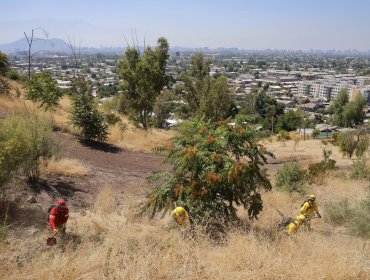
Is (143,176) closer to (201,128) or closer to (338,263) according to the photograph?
(201,128)

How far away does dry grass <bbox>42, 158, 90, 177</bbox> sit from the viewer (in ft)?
31.5

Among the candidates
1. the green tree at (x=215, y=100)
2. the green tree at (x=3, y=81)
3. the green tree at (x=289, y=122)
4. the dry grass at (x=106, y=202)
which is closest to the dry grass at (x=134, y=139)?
the green tree at (x=215, y=100)

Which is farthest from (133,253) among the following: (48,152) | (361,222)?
(48,152)

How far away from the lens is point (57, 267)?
3947mm

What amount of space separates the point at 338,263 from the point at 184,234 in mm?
2244

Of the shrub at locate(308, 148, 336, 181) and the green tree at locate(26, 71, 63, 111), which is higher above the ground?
the green tree at locate(26, 71, 63, 111)

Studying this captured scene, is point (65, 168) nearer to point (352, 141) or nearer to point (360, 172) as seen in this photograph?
point (360, 172)

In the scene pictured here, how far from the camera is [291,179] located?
12.1m

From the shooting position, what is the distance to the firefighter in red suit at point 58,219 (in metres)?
5.87

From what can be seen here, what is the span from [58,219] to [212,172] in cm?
263

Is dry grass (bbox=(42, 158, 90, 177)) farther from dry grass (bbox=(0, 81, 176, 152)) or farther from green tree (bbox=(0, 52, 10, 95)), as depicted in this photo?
green tree (bbox=(0, 52, 10, 95))

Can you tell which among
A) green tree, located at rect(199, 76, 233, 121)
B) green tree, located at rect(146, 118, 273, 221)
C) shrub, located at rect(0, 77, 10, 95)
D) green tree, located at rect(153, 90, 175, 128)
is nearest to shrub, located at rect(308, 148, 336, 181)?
green tree, located at rect(146, 118, 273, 221)

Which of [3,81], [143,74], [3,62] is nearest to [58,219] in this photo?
[143,74]

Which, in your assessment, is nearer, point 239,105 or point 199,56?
point 199,56
